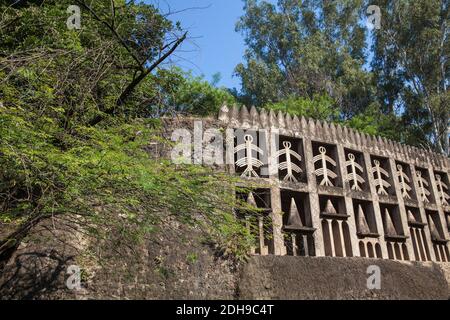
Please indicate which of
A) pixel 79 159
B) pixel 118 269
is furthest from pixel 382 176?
pixel 79 159

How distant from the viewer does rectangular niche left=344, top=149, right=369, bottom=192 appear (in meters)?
7.60

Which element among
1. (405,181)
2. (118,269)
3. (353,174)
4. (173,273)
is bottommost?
(173,273)

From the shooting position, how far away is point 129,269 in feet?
15.7

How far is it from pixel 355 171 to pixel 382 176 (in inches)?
37.2

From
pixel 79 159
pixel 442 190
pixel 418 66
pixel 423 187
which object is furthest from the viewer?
pixel 418 66

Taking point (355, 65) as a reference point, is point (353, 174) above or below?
below

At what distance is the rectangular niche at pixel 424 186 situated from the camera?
8.97 metres

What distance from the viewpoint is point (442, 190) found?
382 inches

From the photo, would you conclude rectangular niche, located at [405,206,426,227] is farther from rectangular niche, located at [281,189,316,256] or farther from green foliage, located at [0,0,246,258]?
green foliage, located at [0,0,246,258]

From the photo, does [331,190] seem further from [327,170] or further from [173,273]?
[173,273]

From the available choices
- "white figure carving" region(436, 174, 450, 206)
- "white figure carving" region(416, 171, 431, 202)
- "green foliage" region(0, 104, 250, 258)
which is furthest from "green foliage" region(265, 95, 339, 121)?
"green foliage" region(0, 104, 250, 258)

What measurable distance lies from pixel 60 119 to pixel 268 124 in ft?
12.3
